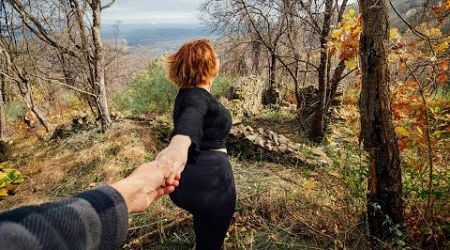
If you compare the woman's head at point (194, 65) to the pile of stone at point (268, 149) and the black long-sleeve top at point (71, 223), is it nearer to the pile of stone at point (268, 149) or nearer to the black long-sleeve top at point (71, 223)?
the black long-sleeve top at point (71, 223)

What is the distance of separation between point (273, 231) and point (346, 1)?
16.1 ft

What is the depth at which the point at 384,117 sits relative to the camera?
2.52m

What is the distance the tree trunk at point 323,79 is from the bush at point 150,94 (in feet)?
14.7

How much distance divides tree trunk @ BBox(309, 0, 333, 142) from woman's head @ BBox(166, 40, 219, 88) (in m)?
3.77

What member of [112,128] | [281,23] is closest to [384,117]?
[112,128]

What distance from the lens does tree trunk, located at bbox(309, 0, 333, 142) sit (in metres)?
6.65

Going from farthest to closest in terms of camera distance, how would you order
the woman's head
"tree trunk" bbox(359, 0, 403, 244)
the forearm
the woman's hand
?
the woman's head, "tree trunk" bbox(359, 0, 403, 244), the forearm, the woman's hand

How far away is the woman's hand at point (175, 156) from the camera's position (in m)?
1.44

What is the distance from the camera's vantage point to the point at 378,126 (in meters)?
2.54

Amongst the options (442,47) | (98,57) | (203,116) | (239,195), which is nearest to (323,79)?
(442,47)

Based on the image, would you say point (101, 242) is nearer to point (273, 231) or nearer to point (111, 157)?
point (273, 231)

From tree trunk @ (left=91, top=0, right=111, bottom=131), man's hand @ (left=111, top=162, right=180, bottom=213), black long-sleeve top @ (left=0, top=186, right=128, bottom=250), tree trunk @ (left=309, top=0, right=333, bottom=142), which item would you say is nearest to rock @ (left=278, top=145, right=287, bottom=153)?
tree trunk @ (left=309, top=0, right=333, bottom=142)

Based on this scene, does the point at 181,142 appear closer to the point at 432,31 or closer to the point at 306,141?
the point at 432,31

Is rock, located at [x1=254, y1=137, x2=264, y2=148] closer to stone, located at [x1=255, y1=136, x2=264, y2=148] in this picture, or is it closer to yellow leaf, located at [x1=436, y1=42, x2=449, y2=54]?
stone, located at [x1=255, y1=136, x2=264, y2=148]
